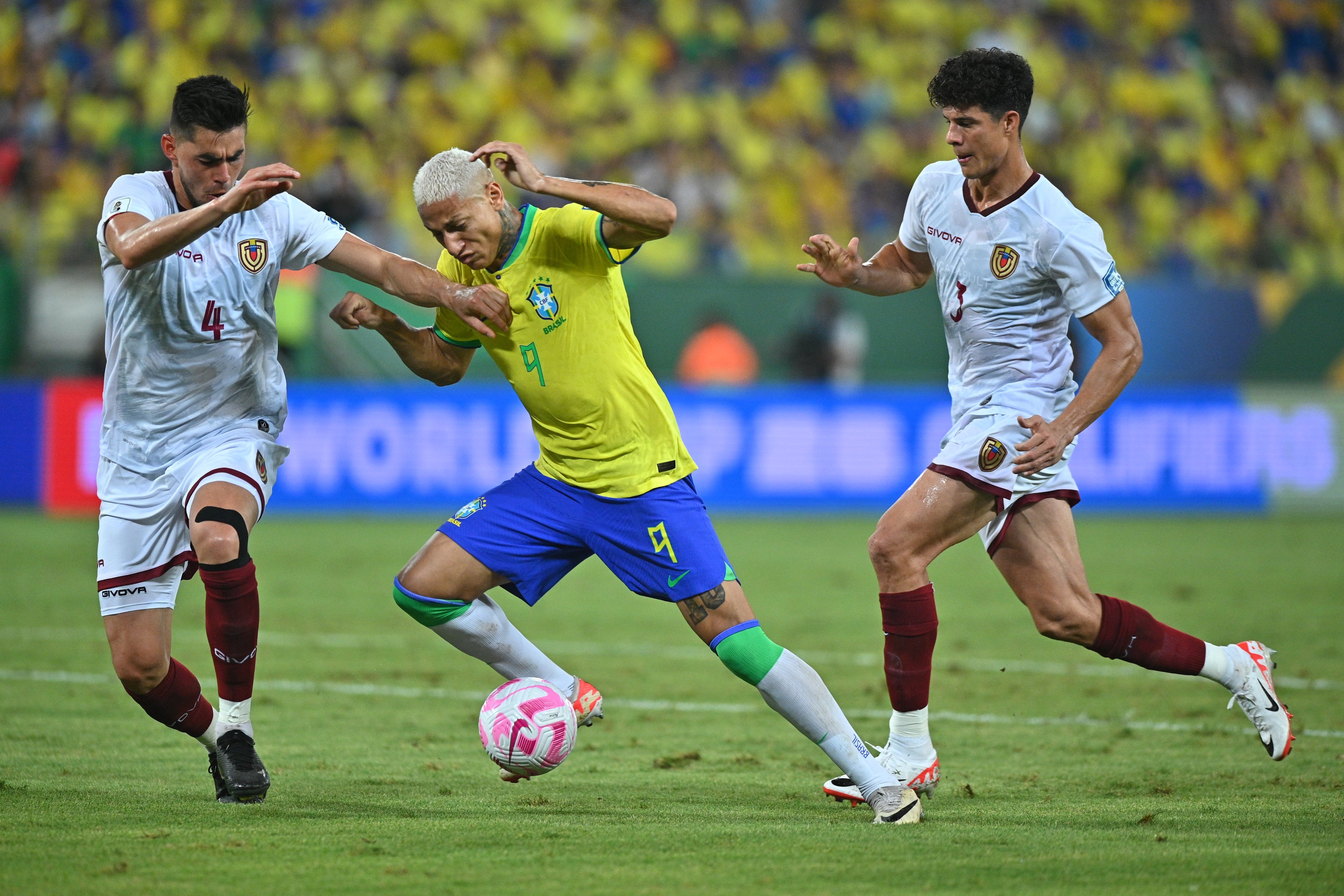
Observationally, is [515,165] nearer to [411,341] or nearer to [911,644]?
[411,341]

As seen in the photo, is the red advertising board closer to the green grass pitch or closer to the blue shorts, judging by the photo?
the green grass pitch

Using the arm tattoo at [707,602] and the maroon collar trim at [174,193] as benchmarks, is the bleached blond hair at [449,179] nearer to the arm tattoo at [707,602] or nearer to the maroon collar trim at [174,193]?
the maroon collar trim at [174,193]

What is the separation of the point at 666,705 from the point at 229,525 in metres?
2.82

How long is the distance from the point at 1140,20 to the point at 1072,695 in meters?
16.8

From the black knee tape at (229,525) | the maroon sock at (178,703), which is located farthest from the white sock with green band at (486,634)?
the maroon sock at (178,703)

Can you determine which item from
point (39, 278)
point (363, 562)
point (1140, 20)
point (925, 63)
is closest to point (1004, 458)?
point (363, 562)

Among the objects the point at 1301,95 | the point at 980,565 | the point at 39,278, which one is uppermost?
the point at 1301,95

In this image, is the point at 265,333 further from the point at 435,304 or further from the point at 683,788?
the point at 683,788

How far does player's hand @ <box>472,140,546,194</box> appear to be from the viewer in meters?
4.47

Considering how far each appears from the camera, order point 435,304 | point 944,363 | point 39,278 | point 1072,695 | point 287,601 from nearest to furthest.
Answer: point 435,304, point 1072,695, point 287,601, point 39,278, point 944,363

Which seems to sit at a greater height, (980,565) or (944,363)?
(944,363)

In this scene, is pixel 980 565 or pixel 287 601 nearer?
pixel 287 601

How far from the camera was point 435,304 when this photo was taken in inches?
200

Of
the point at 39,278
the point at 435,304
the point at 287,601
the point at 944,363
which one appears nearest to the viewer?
the point at 435,304
